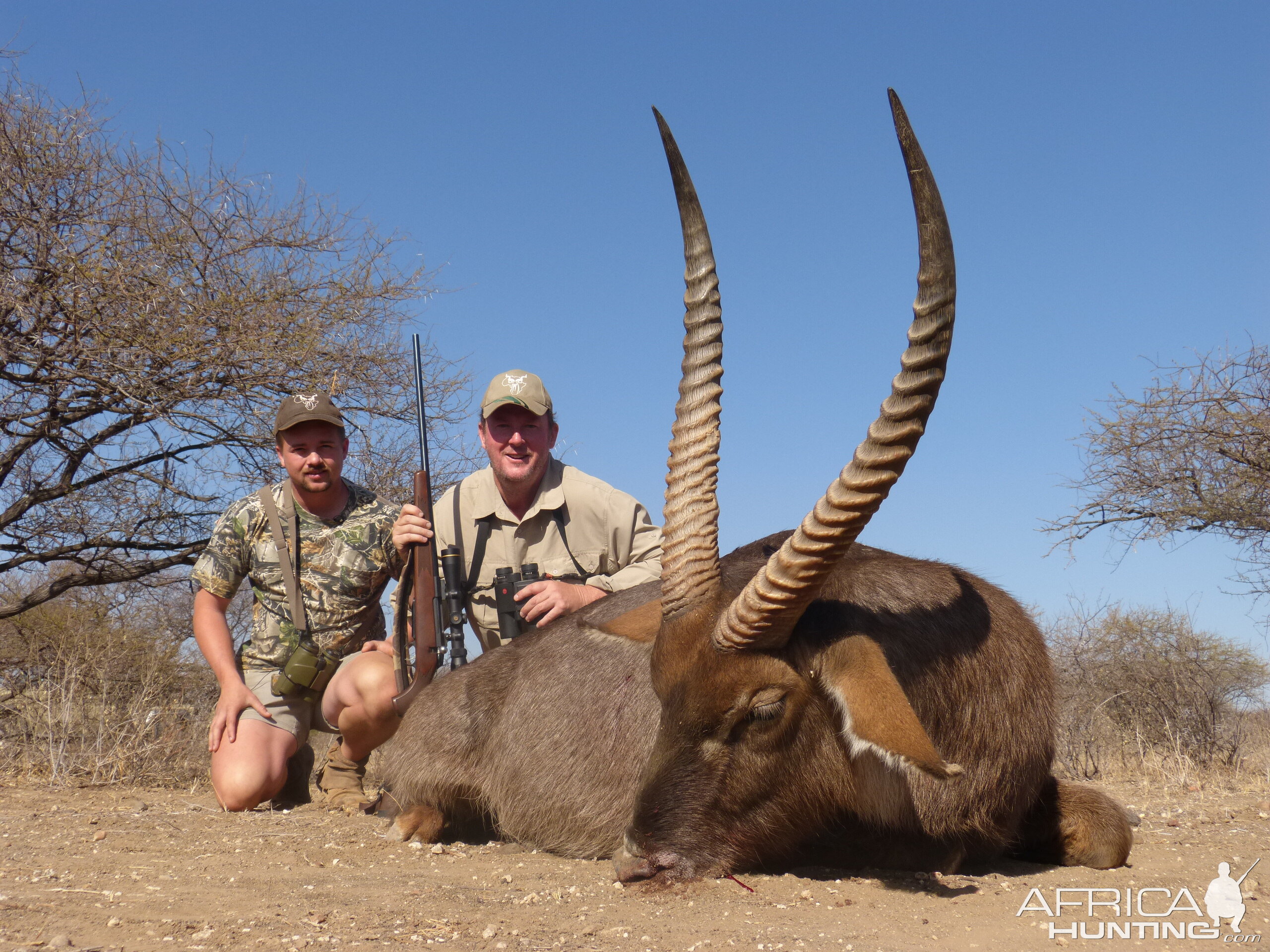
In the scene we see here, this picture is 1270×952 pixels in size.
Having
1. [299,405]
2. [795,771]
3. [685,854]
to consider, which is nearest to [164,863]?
[685,854]

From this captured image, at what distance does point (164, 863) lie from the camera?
4.15 m

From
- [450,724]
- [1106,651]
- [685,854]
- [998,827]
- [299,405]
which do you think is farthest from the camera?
[1106,651]

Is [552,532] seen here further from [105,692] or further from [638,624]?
[105,692]

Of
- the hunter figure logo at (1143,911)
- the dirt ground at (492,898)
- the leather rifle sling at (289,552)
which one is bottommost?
the hunter figure logo at (1143,911)

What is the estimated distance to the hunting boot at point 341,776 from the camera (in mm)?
6672

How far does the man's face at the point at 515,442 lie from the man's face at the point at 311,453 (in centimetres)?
89

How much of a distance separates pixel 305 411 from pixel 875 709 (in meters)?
4.04

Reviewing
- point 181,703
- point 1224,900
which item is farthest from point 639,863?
point 181,703

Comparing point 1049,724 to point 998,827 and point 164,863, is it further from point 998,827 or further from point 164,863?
point 164,863

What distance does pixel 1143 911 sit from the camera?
3627mm

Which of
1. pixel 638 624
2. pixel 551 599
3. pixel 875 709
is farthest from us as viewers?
pixel 551 599

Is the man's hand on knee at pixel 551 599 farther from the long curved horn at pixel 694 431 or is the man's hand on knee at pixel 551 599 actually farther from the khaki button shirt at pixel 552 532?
the long curved horn at pixel 694 431

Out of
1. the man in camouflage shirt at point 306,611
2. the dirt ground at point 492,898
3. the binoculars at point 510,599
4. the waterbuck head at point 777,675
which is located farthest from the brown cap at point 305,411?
the waterbuck head at point 777,675

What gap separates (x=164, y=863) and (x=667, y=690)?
6.61 feet
